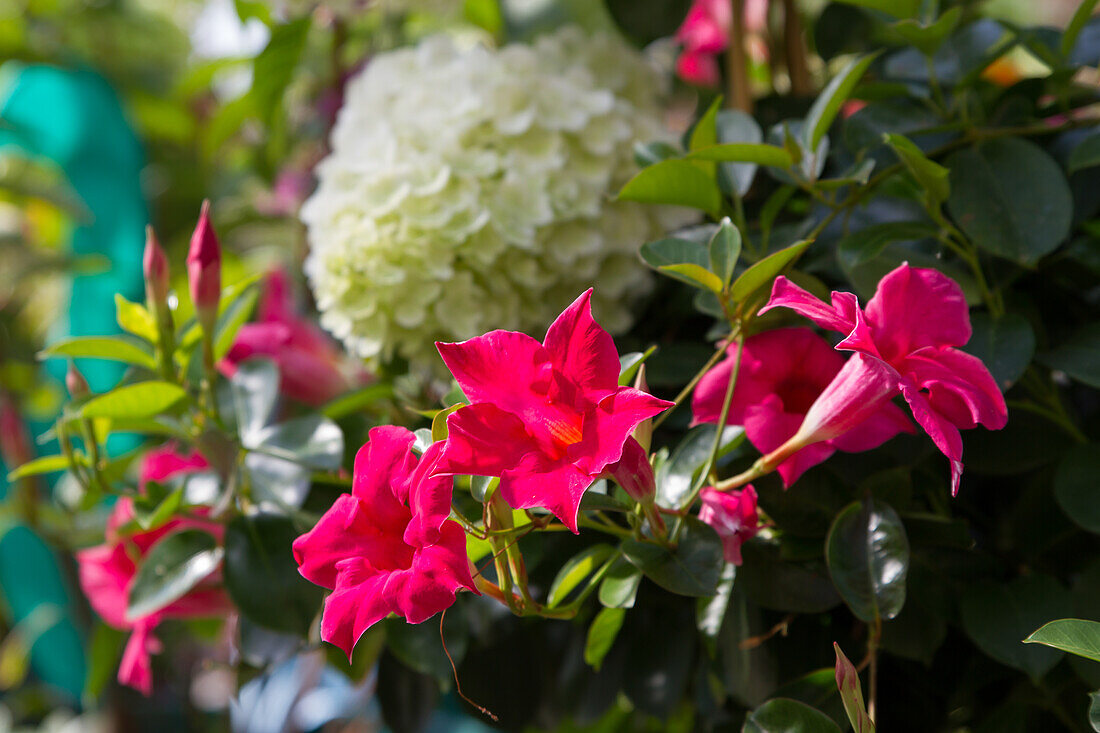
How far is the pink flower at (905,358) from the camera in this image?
25cm

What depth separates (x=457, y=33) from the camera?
85 centimetres

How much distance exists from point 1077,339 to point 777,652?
188 mm

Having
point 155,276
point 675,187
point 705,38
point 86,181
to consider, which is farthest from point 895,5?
point 86,181

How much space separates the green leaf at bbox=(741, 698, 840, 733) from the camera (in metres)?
0.27

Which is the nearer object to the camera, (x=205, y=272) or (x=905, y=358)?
(x=905, y=358)

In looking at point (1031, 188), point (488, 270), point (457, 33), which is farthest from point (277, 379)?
point (457, 33)

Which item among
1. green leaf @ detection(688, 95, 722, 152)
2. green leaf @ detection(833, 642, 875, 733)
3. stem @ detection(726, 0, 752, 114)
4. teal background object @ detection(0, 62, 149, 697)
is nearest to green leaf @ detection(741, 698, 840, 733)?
green leaf @ detection(833, 642, 875, 733)

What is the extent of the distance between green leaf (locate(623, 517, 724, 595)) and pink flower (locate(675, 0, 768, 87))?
38cm

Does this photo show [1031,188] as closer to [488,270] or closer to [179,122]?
[488,270]

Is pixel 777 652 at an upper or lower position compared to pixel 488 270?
lower

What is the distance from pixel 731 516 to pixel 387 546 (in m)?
0.12

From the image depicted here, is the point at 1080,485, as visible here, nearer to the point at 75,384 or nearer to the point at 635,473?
the point at 635,473

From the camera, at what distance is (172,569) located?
15.6 inches

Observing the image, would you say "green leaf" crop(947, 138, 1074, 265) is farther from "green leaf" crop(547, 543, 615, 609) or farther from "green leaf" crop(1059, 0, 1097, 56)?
"green leaf" crop(547, 543, 615, 609)
